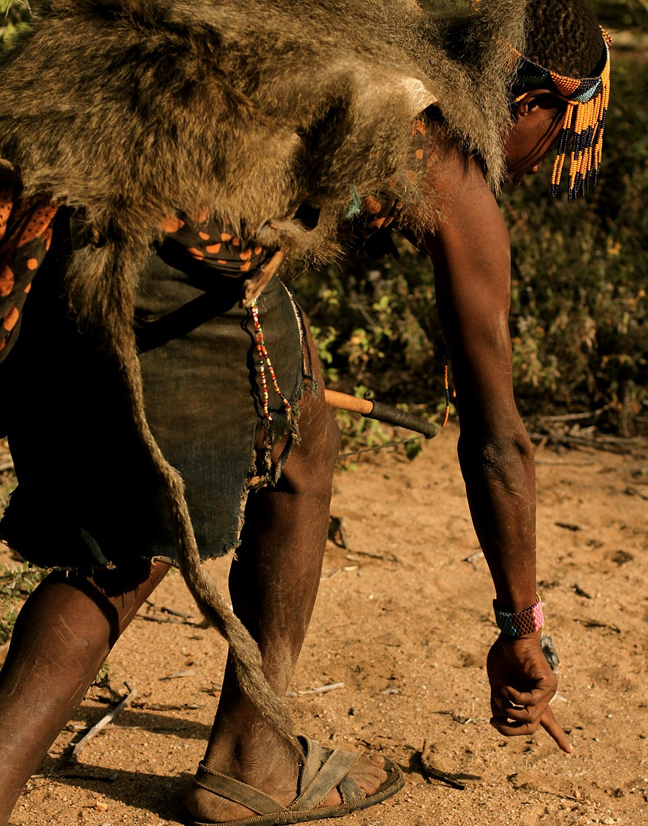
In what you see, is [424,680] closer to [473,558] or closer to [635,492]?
[473,558]

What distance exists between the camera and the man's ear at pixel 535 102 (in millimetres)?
2084

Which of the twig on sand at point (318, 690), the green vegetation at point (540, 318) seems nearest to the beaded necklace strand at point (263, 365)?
the twig on sand at point (318, 690)

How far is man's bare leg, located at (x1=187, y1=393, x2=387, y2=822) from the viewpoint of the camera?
84.0 inches

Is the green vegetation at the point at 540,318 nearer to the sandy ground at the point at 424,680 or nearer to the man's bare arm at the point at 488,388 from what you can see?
the sandy ground at the point at 424,680

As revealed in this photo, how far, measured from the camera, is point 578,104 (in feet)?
6.98

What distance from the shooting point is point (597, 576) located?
3748mm

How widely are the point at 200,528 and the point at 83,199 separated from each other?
63cm

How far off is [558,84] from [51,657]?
1.54 meters

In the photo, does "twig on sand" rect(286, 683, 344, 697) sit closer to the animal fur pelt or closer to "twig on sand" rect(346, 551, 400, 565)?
"twig on sand" rect(346, 551, 400, 565)

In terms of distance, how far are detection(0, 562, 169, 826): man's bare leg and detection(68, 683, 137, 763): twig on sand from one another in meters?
0.84

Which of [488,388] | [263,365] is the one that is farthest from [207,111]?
[488,388]

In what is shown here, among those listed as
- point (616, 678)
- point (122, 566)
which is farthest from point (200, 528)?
point (616, 678)

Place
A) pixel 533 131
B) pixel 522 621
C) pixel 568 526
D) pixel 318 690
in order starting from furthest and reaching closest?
pixel 568 526, pixel 318 690, pixel 533 131, pixel 522 621

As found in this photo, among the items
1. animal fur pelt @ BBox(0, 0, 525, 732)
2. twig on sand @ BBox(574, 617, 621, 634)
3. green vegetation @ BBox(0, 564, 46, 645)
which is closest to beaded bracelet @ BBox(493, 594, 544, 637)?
animal fur pelt @ BBox(0, 0, 525, 732)
